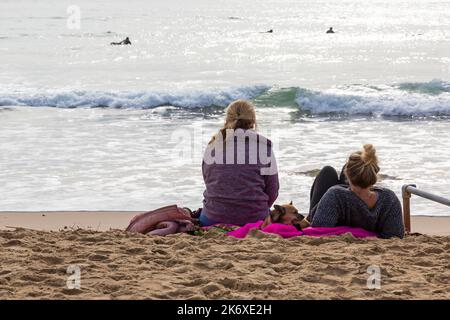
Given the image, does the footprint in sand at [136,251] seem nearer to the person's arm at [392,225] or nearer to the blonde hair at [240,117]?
the blonde hair at [240,117]

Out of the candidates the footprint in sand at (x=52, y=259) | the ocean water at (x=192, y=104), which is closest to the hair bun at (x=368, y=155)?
the footprint in sand at (x=52, y=259)

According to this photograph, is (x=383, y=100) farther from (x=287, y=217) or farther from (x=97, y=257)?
(x=97, y=257)

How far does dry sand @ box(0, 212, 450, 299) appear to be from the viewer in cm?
400

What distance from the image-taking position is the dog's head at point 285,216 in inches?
217

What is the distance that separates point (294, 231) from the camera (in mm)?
5383

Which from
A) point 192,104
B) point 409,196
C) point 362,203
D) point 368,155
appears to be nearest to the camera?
point 368,155

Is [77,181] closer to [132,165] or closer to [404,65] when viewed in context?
[132,165]

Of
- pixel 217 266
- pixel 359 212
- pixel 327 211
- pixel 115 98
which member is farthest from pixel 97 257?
pixel 115 98

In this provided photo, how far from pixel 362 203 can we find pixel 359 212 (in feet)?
0.28

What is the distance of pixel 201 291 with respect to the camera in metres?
4.00

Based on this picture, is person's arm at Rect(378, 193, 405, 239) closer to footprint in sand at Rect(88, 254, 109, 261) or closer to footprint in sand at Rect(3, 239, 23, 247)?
footprint in sand at Rect(88, 254, 109, 261)

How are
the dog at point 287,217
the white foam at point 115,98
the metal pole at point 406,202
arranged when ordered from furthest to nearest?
the white foam at point 115,98 → the metal pole at point 406,202 → the dog at point 287,217

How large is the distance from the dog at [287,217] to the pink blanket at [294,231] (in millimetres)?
57
